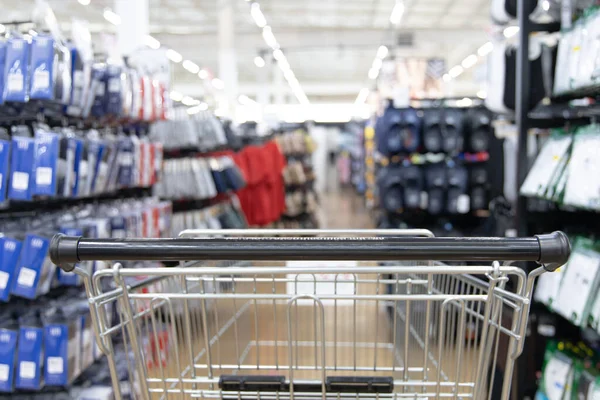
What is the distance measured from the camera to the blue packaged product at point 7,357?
2672 millimetres

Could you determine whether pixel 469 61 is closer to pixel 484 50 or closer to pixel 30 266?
pixel 484 50

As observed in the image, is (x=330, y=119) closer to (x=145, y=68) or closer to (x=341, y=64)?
(x=341, y=64)

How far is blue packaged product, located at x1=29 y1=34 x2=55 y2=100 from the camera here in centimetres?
266

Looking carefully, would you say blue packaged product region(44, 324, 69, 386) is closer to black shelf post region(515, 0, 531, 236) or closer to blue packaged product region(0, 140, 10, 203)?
blue packaged product region(0, 140, 10, 203)

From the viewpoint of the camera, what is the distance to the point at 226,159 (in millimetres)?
6844

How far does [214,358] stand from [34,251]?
95 cm

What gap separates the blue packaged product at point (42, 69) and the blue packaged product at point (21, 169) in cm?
23

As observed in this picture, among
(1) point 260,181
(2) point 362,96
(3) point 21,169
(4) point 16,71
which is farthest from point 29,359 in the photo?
(2) point 362,96

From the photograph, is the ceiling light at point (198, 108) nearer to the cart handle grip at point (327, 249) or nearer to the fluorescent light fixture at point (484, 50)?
the cart handle grip at point (327, 249)

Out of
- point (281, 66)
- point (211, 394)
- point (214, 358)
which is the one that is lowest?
point (214, 358)

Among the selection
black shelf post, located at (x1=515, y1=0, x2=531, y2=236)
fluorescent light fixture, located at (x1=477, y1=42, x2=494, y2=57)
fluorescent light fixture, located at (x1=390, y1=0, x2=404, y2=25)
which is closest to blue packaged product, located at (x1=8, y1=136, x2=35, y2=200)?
black shelf post, located at (x1=515, y1=0, x2=531, y2=236)

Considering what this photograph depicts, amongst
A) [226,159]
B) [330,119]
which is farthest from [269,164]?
[330,119]

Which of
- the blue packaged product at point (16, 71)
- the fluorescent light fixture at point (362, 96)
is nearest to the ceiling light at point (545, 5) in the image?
the blue packaged product at point (16, 71)

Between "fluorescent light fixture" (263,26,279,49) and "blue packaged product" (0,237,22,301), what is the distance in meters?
12.7
